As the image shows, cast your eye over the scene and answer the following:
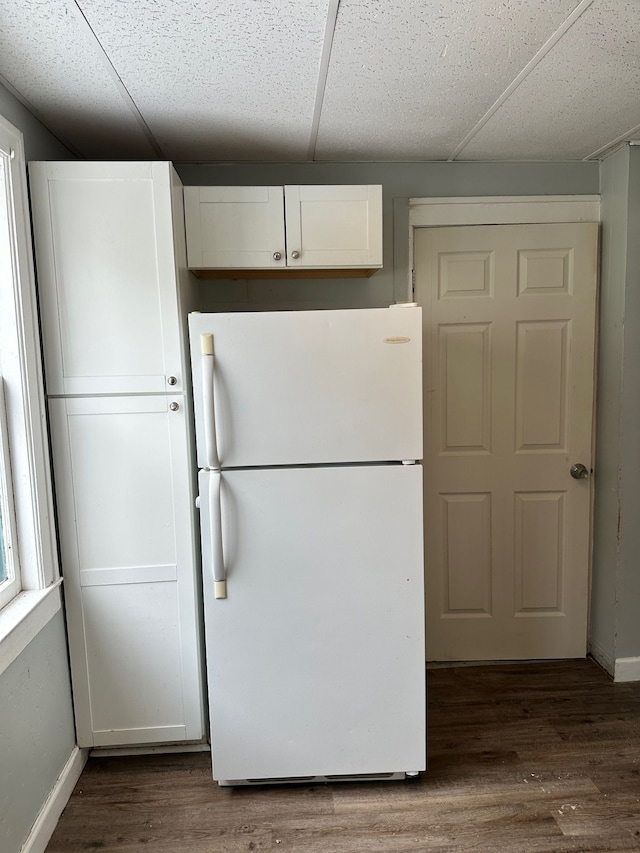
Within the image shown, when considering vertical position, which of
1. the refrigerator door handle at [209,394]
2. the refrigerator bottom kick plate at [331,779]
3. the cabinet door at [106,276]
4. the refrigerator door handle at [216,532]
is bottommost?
the refrigerator bottom kick plate at [331,779]

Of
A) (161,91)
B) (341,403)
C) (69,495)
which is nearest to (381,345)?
(341,403)

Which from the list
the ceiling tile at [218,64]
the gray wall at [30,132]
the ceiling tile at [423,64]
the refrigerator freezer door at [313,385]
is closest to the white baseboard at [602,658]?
the refrigerator freezer door at [313,385]

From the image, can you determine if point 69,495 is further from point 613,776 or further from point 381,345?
point 613,776

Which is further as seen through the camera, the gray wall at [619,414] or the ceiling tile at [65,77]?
the gray wall at [619,414]

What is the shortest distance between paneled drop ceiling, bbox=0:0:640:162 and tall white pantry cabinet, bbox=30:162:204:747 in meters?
0.24

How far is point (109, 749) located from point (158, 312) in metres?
1.59

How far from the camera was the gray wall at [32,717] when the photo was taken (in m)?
1.42

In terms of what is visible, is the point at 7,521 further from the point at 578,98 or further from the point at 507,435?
the point at 578,98

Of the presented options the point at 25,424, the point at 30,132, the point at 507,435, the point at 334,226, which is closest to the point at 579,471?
the point at 507,435

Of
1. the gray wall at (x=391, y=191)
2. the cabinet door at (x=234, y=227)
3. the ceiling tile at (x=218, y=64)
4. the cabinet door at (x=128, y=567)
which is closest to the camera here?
the ceiling tile at (x=218, y=64)

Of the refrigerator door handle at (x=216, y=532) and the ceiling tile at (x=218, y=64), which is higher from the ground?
the ceiling tile at (x=218, y=64)

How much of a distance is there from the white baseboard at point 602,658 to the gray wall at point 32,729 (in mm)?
2197

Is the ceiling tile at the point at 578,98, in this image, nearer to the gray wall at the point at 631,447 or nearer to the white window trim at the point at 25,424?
the gray wall at the point at 631,447

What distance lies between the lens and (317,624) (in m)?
1.71
